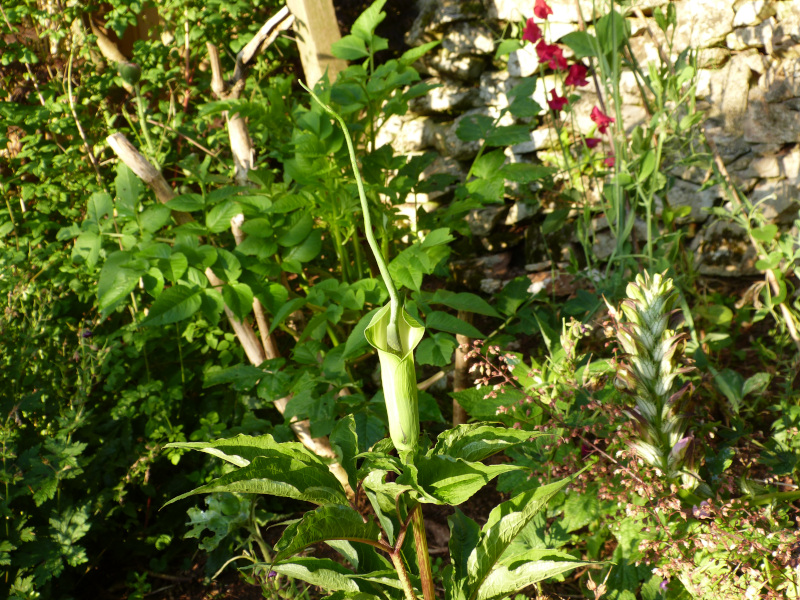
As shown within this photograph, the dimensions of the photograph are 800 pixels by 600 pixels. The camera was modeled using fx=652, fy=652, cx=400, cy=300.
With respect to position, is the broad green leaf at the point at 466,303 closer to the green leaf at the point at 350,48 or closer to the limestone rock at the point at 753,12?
the green leaf at the point at 350,48

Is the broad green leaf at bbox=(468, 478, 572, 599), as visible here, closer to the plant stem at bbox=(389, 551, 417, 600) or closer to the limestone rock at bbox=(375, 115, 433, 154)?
the plant stem at bbox=(389, 551, 417, 600)

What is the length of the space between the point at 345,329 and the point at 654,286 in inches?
50.8

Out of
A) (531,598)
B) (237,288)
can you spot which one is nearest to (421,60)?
(237,288)

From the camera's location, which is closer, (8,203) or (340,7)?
(8,203)

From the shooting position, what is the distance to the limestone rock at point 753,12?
Result: 2.37 meters

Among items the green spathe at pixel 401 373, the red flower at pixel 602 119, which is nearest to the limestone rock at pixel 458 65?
the red flower at pixel 602 119

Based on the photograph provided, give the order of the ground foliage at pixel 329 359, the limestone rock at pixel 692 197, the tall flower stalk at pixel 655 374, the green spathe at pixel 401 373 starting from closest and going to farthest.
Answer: the green spathe at pixel 401 373 → the tall flower stalk at pixel 655 374 → the ground foliage at pixel 329 359 → the limestone rock at pixel 692 197

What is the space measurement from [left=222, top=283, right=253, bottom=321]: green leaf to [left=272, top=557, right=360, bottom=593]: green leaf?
975mm

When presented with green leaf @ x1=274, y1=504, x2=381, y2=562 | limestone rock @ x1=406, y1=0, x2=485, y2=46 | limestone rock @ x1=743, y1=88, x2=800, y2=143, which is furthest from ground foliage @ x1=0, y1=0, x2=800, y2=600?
limestone rock @ x1=406, y1=0, x2=485, y2=46

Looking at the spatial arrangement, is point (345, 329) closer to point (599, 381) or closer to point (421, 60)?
point (599, 381)

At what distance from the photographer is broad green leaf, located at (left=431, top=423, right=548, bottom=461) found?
0.85 metres

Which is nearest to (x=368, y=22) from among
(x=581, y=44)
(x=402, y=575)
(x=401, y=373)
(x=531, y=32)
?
(x=531, y=32)

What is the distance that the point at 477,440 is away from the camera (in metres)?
0.87

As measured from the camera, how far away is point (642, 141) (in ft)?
6.15
